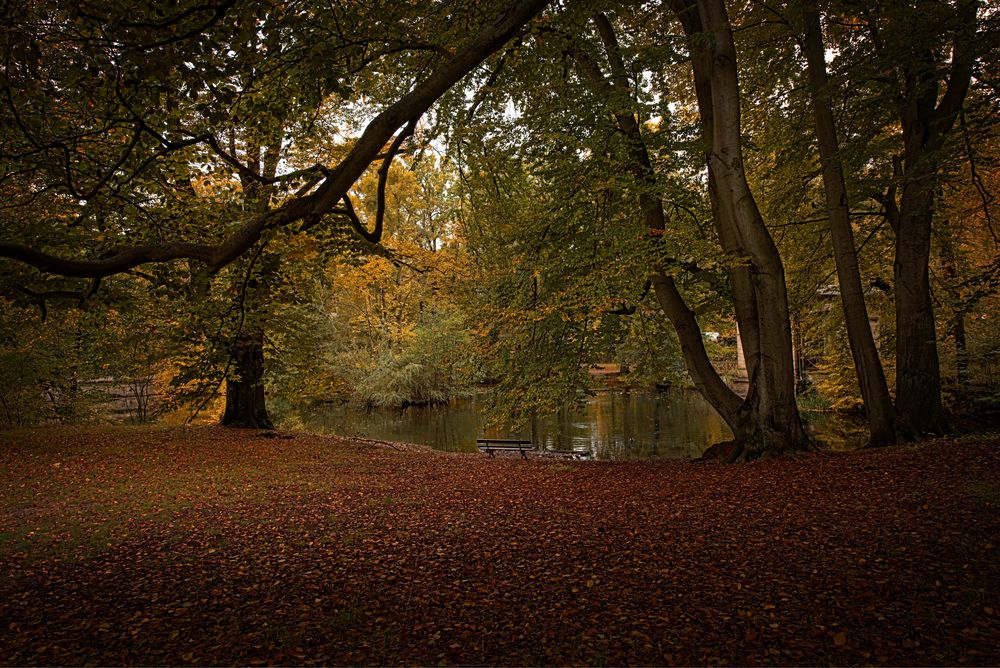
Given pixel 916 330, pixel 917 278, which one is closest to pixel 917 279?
pixel 917 278

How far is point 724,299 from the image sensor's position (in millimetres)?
10094

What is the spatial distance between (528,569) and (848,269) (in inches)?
297

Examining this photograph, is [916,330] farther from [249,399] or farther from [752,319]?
[249,399]

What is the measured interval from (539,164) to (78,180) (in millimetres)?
6175

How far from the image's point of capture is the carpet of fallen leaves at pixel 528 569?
3.08 m

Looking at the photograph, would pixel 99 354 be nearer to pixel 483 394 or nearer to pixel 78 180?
pixel 78 180

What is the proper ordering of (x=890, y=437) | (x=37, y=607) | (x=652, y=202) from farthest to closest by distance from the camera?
1. (x=652, y=202)
2. (x=890, y=437)
3. (x=37, y=607)

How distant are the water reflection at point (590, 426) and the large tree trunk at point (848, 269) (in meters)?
4.98

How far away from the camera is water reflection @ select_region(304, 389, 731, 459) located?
654 inches

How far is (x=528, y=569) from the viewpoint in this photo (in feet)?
14.1

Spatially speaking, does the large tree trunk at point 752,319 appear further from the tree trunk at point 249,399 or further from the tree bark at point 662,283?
the tree trunk at point 249,399

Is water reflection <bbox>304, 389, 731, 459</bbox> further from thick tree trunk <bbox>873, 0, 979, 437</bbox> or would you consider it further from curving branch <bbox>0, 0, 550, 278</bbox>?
curving branch <bbox>0, 0, 550, 278</bbox>

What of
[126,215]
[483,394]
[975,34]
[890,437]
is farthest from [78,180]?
[483,394]

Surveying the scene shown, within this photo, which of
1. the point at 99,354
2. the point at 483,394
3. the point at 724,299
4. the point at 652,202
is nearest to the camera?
the point at 652,202
